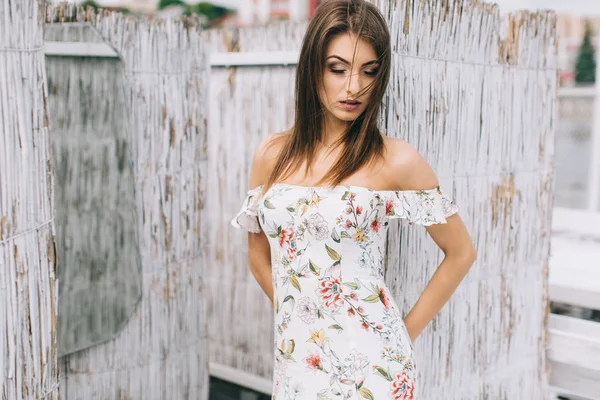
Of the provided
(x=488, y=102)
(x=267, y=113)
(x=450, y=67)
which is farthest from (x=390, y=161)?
(x=267, y=113)

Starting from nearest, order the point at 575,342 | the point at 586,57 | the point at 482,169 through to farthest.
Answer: the point at 482,169 < the point at 575,342 < the point at 586,57

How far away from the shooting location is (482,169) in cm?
253

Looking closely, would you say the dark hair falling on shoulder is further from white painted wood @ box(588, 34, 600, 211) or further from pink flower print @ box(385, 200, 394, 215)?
white painted wood @ box(588, 34, 600, 211)

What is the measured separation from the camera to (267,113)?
3.57 metres

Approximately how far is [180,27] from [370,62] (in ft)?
4.40

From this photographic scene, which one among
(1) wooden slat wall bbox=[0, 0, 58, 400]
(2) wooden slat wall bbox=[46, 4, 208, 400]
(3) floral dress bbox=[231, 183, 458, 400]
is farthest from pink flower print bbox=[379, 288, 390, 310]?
(2) wooden slat wall bbox=[46, 4, 208, 400]

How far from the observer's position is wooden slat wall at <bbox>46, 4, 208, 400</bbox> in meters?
2.70

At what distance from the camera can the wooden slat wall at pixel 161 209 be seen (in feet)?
8.86

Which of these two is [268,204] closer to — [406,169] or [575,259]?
[406,169]

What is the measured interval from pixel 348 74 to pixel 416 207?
0.39m

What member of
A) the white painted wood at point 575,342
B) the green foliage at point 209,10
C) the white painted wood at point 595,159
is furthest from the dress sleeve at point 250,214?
the green foliage at point 209,10

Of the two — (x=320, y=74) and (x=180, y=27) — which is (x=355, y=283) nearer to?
(x=320, y=74)

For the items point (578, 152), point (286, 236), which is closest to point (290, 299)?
point (286, 236)

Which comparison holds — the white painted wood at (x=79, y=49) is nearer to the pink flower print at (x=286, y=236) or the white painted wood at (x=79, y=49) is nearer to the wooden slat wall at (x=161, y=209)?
the wooden slat wall at (x=161, y=209)
